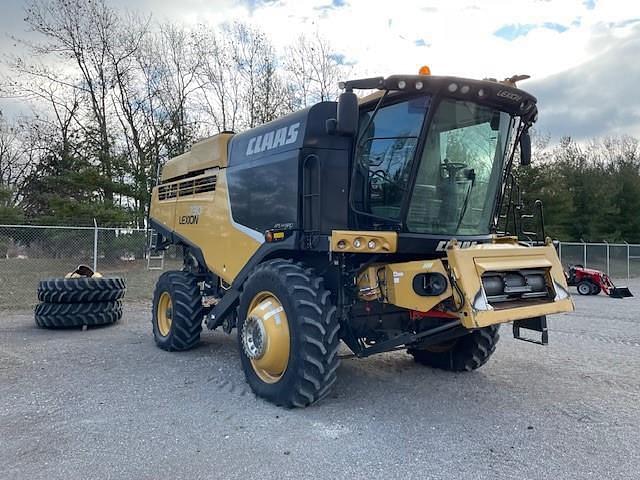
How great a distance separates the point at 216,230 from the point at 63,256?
932 cm

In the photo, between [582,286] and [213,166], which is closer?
[213,166]

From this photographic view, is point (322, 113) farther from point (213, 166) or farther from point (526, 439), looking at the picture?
point (526, 439)

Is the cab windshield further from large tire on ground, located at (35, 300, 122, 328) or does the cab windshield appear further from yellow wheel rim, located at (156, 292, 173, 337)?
large tire on ground, located at (35, 300, 122, 328)

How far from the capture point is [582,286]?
53.3ft

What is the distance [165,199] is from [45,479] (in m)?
5.57

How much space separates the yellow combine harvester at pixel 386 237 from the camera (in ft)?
13.8

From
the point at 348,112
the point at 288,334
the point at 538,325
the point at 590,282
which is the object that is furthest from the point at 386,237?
the point at 590,282

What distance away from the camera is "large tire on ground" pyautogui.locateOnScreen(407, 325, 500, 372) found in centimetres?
550

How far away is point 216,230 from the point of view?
6449mm

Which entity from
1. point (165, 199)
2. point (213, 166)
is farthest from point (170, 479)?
point (165, 199)

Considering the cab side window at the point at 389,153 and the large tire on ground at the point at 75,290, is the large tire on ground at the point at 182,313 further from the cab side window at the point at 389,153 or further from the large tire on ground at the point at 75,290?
the cab side window at the point at 389,153

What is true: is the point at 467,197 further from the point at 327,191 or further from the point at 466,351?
the point at 466,351

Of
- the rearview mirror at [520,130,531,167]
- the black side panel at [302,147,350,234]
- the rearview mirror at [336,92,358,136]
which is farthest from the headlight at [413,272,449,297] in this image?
the rearview mirror at [520,130,531,167]

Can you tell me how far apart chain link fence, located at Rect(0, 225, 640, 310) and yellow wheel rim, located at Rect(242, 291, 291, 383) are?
8042 millimetres
